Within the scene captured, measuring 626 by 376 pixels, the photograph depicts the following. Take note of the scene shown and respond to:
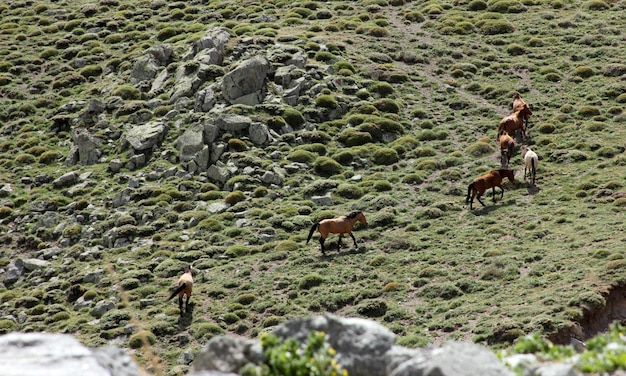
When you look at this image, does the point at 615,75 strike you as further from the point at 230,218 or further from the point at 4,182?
the point at 4,182

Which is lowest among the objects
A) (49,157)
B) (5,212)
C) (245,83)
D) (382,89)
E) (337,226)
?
(5,212)

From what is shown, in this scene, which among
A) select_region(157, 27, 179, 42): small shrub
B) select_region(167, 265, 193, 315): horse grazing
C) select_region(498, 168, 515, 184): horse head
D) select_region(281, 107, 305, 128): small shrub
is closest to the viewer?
select_region(167, 265, 193, 315): horse grazing

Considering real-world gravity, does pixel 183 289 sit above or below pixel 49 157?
above

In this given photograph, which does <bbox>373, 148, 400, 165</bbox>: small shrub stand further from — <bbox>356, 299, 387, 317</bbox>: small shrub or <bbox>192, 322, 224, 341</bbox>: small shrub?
<bbox>192, 322, 224, 341</bbox>: small shrub

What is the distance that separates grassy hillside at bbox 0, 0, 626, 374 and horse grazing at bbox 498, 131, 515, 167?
520 mm

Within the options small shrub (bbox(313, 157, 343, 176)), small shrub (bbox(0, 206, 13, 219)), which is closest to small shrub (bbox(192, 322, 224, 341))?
small shrub (bbox(313, 157, 343, 176))

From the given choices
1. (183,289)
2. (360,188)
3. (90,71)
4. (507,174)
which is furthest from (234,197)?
(90,71)

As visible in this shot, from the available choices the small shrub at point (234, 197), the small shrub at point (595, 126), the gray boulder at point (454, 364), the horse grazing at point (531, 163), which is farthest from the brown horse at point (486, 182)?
the gray boulder at point (454, 364)

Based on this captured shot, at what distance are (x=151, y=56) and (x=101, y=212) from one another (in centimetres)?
2090

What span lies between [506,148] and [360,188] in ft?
28.0

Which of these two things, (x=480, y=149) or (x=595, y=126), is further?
(x=595, y=126)

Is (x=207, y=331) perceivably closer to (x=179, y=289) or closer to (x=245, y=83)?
(x=179, y=289)

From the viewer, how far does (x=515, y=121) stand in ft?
160

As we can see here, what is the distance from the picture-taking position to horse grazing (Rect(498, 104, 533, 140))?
4850cm
